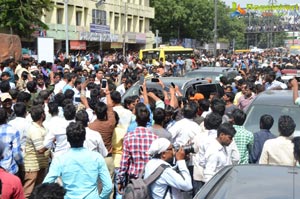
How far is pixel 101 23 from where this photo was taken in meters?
49.6

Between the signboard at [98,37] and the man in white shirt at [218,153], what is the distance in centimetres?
3919

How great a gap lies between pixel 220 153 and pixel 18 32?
26632 millimetres

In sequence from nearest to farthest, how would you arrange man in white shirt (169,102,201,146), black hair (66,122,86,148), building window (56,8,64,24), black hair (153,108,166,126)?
1. black hair (66,122,86,148)
2. black hair (153,108,166,126)
3. man in white shirt (169,102,201,146)
4. building window (56,8,64,24)

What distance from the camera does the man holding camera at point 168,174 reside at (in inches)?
190

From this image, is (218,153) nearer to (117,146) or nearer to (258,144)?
(258,144)

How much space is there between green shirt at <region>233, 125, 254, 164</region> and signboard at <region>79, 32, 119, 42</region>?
38364 millimetres

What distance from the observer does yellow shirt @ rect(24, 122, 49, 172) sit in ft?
21.6

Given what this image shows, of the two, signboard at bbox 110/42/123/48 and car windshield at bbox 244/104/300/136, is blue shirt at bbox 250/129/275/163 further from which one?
signboard at bbox 110/42/123/48

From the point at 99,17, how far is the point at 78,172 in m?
45.2

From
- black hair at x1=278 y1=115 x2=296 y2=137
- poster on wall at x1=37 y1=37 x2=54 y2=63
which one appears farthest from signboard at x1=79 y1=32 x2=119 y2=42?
black hair at x1=278 y1=115 x2=296 y2=137

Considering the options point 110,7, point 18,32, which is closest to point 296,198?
point 18,32

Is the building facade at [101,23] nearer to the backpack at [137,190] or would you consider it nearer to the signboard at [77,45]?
the signboard at [77,45]

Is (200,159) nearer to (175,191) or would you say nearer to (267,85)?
(175,191)

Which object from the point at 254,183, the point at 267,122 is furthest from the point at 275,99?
the point at 254,183
